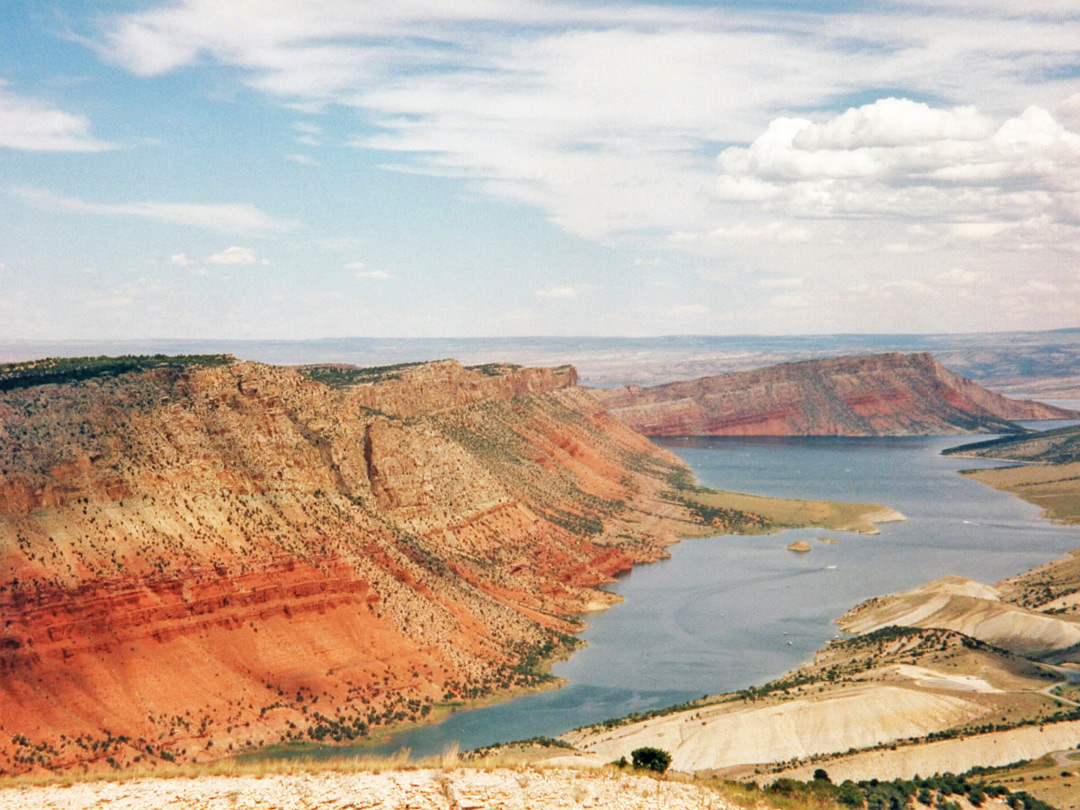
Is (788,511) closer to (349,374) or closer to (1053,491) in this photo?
(1053,491)

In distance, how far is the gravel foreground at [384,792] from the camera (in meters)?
31.5

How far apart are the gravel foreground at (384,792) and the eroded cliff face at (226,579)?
2730cm

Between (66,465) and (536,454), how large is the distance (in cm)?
9027

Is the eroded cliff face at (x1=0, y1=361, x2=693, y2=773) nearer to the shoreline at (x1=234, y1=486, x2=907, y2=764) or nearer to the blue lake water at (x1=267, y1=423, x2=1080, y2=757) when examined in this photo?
the shoreline at (x1=234, y1=486, x2=907, y2=764)

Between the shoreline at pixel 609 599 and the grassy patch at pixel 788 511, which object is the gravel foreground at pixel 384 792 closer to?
the shoreline at pixel 609 599

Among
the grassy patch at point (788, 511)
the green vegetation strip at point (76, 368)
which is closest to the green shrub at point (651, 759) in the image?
the green vegetation strip at point (76, 368)

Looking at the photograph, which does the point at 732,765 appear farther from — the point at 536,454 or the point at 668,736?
the point at 536,454

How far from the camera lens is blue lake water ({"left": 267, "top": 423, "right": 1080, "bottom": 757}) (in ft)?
252

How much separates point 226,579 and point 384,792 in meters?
43.3

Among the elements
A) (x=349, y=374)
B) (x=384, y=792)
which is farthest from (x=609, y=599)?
(x=384, y=792)

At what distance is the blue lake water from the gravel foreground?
106ft

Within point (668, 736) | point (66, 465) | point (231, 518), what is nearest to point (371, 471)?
point (231, 518)

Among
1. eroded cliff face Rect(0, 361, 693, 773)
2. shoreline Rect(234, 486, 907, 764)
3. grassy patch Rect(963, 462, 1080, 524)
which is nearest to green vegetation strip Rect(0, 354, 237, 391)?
eroded cliff face Rect(0, 361, 693, 773)

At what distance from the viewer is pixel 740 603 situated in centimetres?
10888
